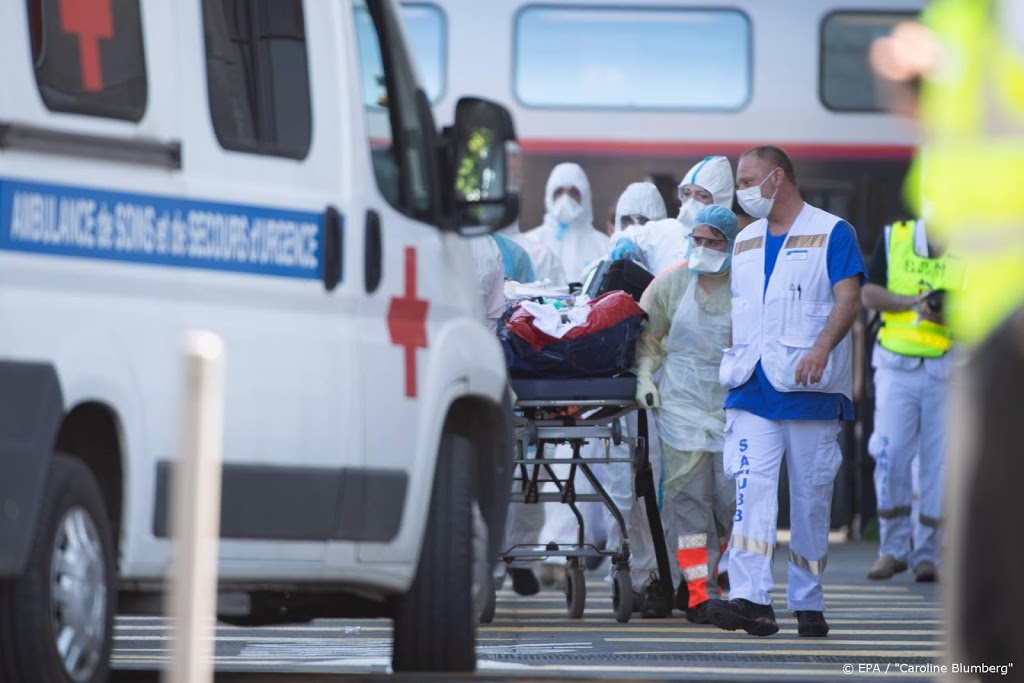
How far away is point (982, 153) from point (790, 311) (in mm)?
6007

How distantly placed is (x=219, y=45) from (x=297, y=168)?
367 mm

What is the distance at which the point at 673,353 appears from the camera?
1062cm

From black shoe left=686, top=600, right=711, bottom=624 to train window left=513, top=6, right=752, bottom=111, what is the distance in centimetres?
513

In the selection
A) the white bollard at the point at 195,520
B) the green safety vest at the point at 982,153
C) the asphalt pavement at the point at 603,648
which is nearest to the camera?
the green safety vest at the point at 982,153

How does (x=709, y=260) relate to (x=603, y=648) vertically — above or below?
above

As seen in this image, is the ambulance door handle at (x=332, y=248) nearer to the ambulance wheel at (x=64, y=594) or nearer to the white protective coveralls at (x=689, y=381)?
the ambulance wheel at (x=64, y=594)

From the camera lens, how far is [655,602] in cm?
1087

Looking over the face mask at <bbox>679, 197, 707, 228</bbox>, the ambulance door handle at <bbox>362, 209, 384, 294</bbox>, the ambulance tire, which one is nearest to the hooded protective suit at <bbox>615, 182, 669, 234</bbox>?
the face mask at <bbox>679, 197, 707, 228</bbox>

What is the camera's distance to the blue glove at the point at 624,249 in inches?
458

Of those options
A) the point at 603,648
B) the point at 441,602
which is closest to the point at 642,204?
the point at 603,648

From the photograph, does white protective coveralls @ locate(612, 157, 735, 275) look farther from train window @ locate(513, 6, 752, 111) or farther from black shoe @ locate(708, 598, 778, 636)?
train window @ locate(513, 6, 752, 111)

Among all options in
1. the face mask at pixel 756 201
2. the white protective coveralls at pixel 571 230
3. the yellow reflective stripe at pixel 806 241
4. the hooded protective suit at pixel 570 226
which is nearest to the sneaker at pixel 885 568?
the white protective coveralls at pixel 571 230

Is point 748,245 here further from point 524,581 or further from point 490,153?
point 490,153

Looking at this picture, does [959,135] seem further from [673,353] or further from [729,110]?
[729,110]
